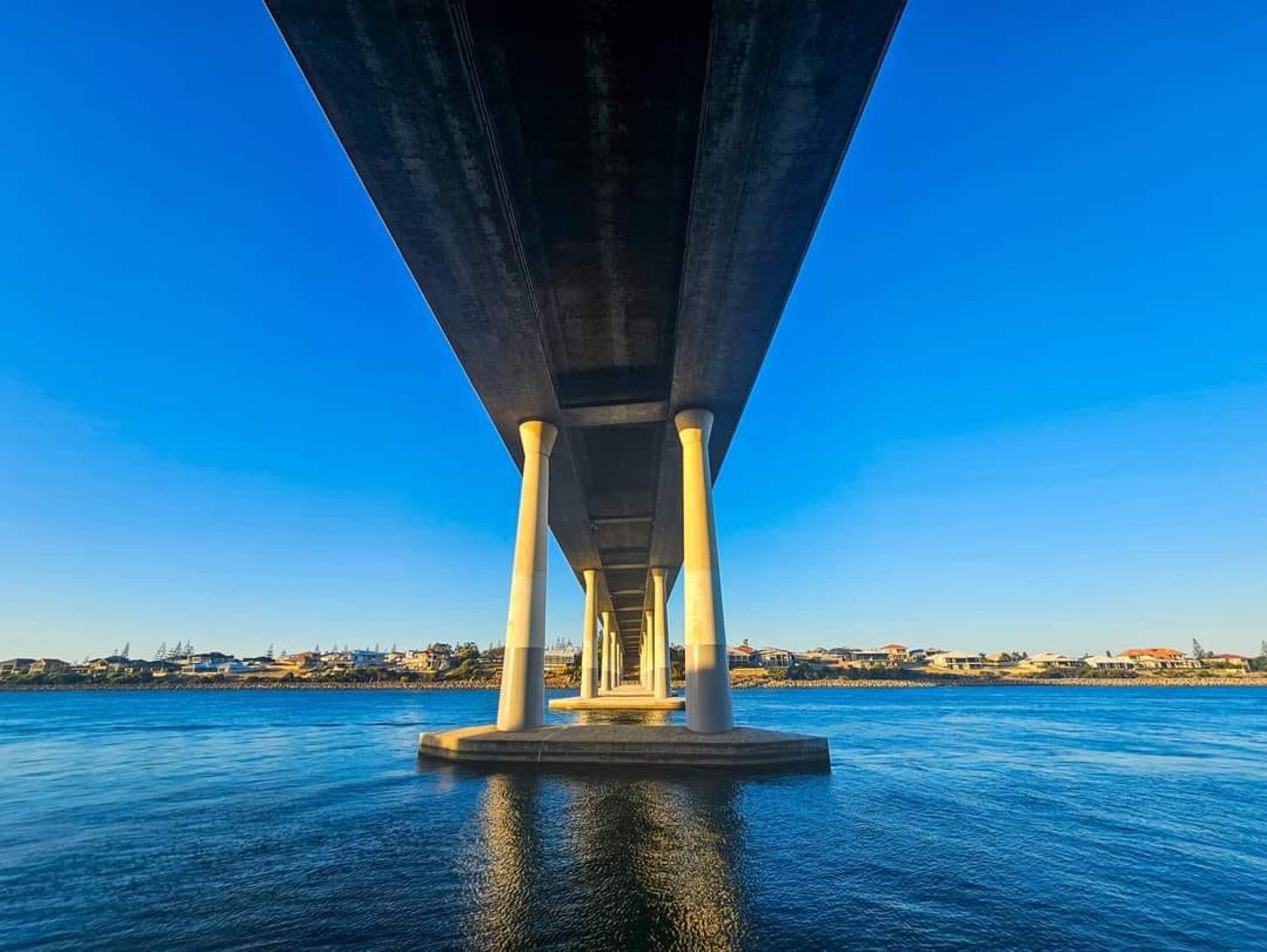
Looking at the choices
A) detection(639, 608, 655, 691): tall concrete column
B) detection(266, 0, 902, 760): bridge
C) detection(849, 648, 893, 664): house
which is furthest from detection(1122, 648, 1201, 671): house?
detection(266, 0, 902, 760): bridge

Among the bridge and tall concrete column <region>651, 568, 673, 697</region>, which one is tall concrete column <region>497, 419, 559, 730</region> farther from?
tall concrete column <region>651, 568, 673, 697</region>

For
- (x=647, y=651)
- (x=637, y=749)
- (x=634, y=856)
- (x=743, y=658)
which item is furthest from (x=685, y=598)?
(x=743, y=658)

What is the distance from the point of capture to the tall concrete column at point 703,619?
2066 centimetres

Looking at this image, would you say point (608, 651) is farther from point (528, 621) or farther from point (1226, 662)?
point (1226, 662)

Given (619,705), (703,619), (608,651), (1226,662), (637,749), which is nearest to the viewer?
(637,749)

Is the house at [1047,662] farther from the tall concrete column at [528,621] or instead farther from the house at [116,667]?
the house at [116,667]

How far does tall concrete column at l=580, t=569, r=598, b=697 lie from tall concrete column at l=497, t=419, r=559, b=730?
111 ft

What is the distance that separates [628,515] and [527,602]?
22956 millimetres

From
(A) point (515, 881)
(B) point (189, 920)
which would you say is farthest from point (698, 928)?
(B) point (189, 920)

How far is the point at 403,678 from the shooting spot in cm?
15012

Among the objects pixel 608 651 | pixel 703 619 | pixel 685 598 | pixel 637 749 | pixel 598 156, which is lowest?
pixel 637 749

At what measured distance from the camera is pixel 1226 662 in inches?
6255

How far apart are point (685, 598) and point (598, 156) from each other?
48.3ft

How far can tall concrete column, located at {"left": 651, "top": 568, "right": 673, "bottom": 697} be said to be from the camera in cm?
5950
